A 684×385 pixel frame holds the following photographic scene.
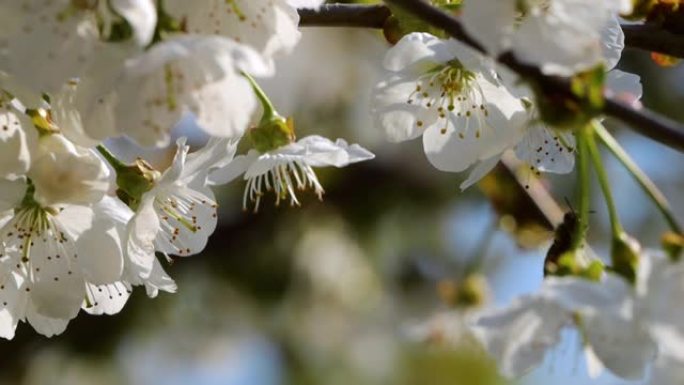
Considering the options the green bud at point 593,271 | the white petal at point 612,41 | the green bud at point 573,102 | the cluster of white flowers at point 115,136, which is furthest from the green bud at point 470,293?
the green bud at point 573,102

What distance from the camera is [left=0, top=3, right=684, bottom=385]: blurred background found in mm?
3939

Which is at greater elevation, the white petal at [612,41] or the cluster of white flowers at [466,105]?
the white petal at [612,41]

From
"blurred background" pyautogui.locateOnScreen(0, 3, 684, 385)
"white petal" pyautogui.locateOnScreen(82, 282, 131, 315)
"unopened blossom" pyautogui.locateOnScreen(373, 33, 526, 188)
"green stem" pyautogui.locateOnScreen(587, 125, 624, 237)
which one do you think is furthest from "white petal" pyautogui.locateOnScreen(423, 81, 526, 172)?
"blurred background" pyautogui.locateOnScreen(0, 3, 684, 385)

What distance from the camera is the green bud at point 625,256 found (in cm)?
128

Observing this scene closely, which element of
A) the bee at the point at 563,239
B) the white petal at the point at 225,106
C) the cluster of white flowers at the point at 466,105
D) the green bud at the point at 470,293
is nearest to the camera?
the white petal at the point at 225,106

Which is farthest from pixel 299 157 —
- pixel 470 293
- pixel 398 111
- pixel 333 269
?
pixel 333 269

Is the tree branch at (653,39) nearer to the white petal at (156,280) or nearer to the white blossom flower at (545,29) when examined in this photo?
the white blossom flower at (545,29)

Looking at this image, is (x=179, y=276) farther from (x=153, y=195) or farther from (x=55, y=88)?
(x=55, y=88)

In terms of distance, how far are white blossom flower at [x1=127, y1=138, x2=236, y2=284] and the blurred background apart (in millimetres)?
1615

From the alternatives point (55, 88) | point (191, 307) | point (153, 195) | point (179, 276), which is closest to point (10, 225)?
point (153, 195)

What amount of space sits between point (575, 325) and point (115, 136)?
48 centimetres

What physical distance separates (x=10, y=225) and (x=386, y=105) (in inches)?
18.0

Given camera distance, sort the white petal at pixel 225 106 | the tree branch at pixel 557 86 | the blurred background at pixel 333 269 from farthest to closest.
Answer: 1. the blurred background at pixel 333 269
2. the white petal at pixel 225 106
3. the tree branch at pixel 557 86

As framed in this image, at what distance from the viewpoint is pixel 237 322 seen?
4.54 m
